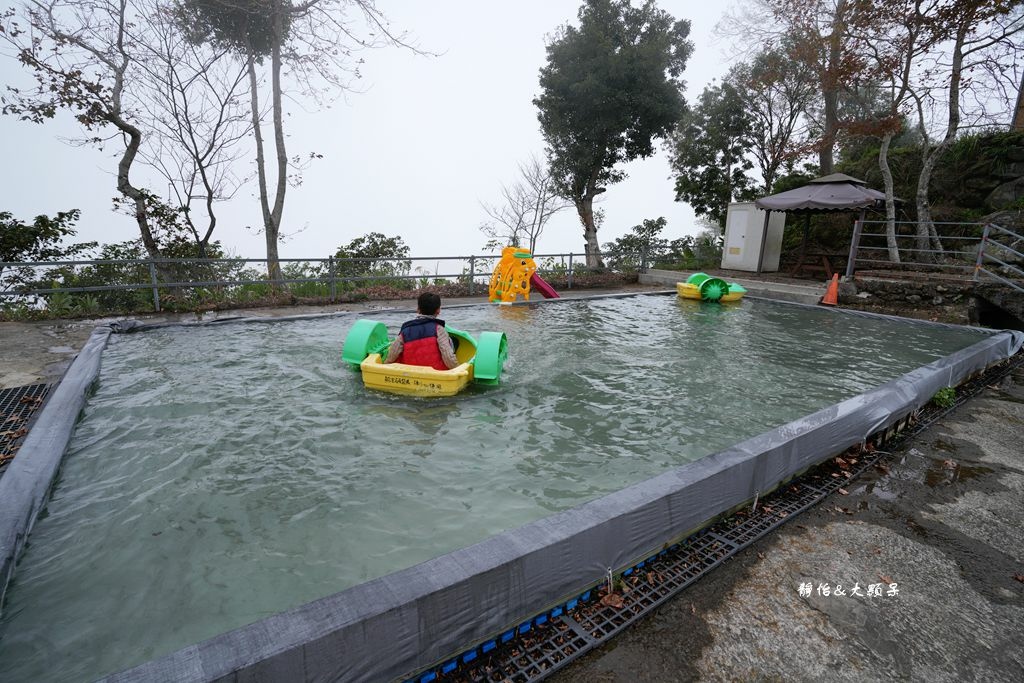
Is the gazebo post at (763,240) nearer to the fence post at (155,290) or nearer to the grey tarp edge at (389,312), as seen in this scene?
the grey tarp edge at (389,312)

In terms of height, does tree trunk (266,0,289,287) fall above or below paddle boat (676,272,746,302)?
above

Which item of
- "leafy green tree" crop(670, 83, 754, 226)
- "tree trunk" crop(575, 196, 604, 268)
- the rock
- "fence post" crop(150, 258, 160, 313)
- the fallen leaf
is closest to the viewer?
the fallen leaf

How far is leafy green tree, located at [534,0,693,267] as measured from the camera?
16125 millimetres

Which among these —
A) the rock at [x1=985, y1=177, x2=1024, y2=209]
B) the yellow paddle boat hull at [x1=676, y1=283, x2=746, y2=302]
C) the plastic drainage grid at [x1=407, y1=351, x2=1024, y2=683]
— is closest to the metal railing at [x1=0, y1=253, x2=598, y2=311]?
the yellow paddle boat hull at [x1=676, y1=283, x2=746, y2=302]

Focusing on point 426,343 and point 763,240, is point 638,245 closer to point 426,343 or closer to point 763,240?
point 763,240

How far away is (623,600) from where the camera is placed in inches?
101

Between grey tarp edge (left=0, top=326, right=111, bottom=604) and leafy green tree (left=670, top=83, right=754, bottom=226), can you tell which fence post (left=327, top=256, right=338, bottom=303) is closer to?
grey tarp edge (left=0, top=326, right=111, bottom=604)

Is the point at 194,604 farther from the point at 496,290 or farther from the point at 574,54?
the point at 574,54

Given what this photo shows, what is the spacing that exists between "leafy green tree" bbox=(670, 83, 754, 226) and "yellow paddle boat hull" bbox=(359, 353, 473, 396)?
1914 centimetres

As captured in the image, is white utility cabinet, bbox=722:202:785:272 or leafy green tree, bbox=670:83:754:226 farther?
leafy green tree, bbox=670:83:754:226

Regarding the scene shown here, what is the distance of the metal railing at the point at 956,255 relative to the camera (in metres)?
10.3

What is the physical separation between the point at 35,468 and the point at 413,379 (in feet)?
9.50

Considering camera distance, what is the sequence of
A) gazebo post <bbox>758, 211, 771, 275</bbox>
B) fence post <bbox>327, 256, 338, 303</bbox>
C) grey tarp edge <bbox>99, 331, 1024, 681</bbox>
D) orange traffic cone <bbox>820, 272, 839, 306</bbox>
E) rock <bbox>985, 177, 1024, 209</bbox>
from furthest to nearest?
gazebo post <bbox>758, 211, 771, 275</bbox>, rock <bbox>985, 177, 1024, 209</bbox>, orange traffic cone <bbox>820, 272, 839, 306</bbox>, fence post <bbox>327, 256, 338, 303</bbox>, grey tarp edge <bbox>99, 331, 1024, 681</bbox>

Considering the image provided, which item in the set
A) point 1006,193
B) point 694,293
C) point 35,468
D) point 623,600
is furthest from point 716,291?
point 35,468
